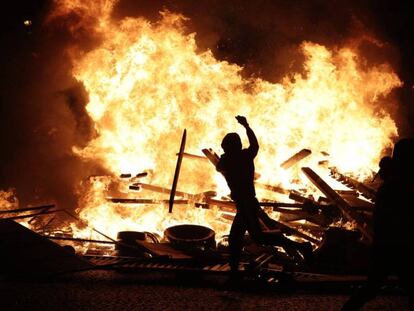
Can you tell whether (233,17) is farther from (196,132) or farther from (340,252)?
(340,252)

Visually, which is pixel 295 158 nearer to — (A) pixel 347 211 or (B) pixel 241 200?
(A) pixel 347 211

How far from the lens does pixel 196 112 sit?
11.3 metres

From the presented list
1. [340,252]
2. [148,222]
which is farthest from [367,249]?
[148,222]

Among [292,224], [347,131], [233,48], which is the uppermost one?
[233,48]

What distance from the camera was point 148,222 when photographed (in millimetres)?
9500

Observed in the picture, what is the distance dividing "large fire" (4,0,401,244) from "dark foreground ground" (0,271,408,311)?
199 inches

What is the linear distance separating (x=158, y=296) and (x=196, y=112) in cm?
699

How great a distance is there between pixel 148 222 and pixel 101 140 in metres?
4.09

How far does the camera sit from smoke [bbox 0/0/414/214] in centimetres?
1448

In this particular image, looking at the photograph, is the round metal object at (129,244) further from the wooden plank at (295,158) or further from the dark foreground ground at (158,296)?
the wooden plank at (295,158)

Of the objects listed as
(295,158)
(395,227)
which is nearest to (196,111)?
(295,158)

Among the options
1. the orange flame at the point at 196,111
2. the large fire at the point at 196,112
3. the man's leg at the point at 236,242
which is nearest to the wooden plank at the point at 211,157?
the large fire at the point at 196,112

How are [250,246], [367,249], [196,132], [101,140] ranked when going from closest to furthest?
[367,249] < [250,246] < [196,132] < [101,140]

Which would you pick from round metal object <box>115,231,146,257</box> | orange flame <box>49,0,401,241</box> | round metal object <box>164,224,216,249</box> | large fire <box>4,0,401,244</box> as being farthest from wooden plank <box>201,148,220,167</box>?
round metal object <box>115,231,146,257</box>
